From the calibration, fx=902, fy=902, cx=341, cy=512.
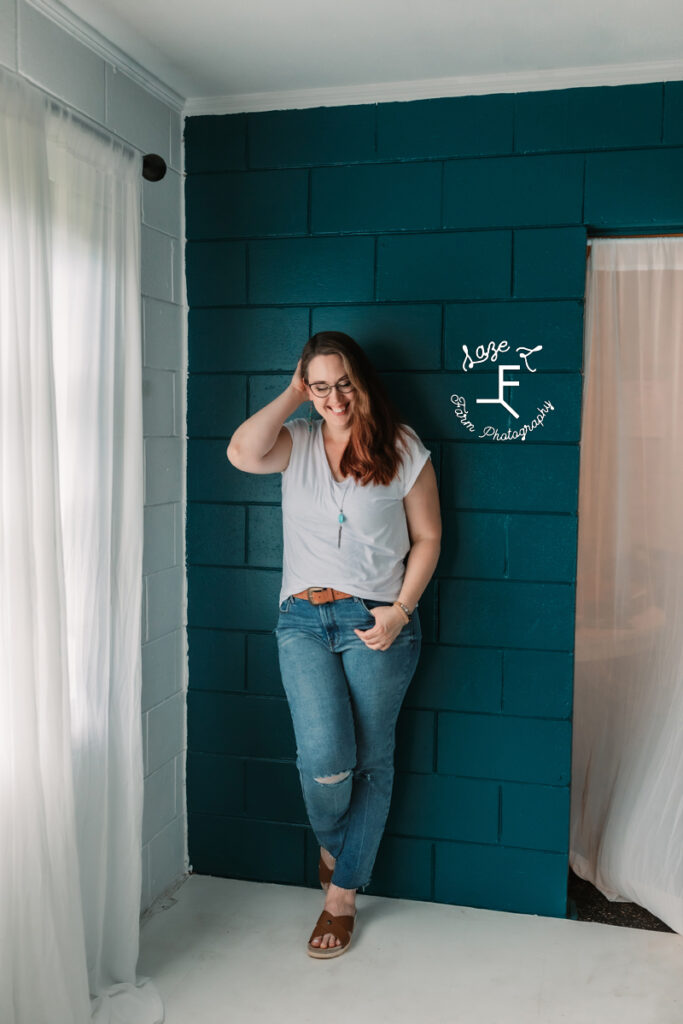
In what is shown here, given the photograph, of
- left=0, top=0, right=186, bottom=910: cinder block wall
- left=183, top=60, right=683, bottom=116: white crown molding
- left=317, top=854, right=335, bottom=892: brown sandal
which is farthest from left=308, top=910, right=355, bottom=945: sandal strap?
left=183, top=60, right=683, bottom=116: white crown molding

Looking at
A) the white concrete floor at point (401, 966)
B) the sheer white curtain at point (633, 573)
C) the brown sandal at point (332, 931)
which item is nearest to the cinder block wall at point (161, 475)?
the white concrete floor at point (401, 966)

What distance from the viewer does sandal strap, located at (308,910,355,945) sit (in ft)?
8.78

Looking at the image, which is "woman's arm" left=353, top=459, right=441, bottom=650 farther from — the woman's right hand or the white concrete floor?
the white concrete floor

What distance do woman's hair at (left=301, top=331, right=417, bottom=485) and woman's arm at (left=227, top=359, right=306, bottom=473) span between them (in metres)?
0.07

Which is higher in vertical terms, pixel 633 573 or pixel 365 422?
pixel 365 422

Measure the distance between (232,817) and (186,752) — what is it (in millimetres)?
273

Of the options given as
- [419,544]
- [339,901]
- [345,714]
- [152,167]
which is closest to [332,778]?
[345,714]

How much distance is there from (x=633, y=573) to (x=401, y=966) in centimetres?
140

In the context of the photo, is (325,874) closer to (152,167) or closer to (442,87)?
(152,167)

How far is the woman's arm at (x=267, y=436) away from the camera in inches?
102

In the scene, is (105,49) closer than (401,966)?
Yes

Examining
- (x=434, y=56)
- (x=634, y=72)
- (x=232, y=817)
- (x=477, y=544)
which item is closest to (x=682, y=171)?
(x=634, y=72)

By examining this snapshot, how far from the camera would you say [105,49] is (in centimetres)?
249

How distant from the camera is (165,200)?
291cm
